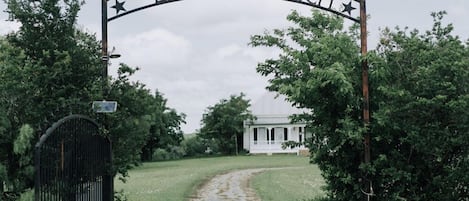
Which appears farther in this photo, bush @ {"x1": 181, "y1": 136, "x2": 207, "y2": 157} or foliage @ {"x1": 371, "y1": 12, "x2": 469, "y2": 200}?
bush @ {"x1": 181, "y1": 136, "x2": 207, "y2": 157}

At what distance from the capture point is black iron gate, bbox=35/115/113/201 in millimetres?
7305

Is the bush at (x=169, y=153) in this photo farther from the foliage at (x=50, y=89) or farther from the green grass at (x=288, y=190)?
the foliage at (x=50, y=89)

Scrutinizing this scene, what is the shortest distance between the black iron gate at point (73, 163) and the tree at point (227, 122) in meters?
46.3

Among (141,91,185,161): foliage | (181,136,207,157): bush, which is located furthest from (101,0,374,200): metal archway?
(181,136,207,157): bush

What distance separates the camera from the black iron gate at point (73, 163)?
730 cm

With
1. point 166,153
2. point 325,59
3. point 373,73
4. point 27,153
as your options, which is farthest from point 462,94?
point 166,153

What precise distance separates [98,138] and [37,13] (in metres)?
2.19

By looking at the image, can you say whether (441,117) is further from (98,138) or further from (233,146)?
(233,146)

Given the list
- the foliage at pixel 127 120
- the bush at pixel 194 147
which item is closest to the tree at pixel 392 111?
the foliage at pixel 127 120

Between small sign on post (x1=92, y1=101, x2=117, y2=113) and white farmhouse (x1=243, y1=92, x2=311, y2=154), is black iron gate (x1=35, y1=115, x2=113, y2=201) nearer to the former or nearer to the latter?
small sign on post (x1=92, y1=101, x2=117, y2=113)

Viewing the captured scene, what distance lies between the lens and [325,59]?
9.52 m

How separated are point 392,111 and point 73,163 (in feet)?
15.0

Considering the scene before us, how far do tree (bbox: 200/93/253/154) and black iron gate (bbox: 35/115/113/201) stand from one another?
46264 millimetres

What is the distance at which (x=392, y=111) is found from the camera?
30.1 ft
